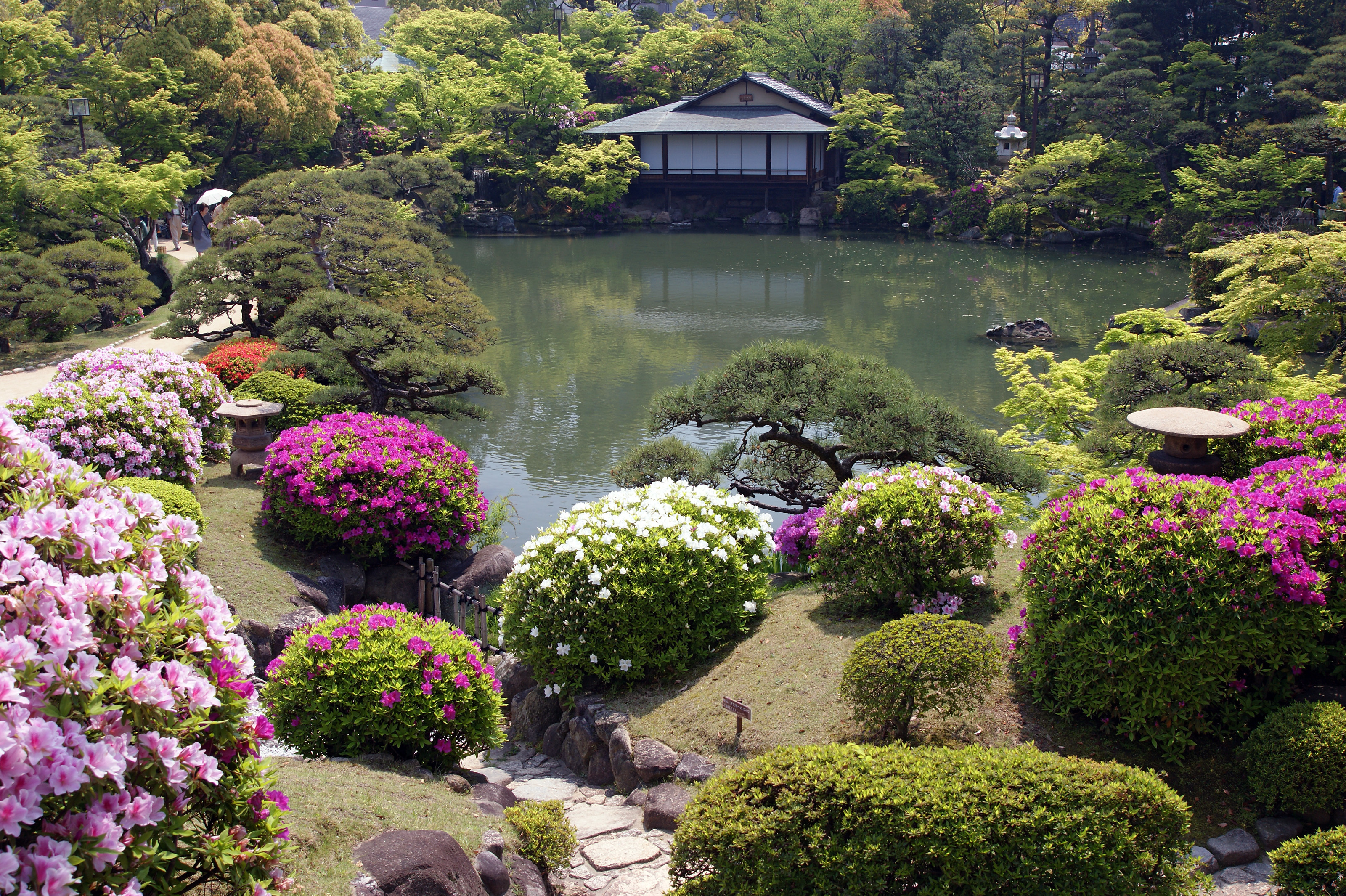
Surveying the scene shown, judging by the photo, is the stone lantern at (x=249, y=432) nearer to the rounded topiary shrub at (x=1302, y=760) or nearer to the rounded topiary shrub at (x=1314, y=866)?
the rounded topiary shrub at (x=1302, y=760)

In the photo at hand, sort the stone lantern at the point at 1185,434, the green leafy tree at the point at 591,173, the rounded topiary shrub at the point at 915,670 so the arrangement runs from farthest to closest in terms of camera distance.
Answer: the green leafy tree at the point at 591,173
the stone lantern at the point at 1185,434
the rounded topiary shrub at the point at 915,670

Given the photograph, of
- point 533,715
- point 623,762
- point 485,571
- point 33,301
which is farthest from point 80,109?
point 623,762

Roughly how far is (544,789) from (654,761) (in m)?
0.72

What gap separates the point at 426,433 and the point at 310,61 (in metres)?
24.1

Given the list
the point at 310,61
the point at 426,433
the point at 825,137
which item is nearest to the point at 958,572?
the point at 426,433

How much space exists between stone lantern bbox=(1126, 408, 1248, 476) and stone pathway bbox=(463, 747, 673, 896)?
3717mm

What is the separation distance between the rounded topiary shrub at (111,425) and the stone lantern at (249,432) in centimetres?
78

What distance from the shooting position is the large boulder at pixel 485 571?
27.6ft

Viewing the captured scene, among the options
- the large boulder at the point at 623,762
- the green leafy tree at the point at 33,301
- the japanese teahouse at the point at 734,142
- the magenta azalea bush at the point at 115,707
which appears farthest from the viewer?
the japanese teahouse at the point at 734,142

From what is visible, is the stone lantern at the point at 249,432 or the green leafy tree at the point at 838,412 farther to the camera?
the stone lantern at the point at 249,432

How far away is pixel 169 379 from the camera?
30.1 feet

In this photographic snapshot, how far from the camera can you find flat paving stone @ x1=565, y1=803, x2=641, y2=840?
193 inches

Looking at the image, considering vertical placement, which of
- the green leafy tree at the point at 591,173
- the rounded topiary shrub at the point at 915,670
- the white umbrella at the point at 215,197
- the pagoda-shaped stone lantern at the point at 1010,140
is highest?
the pagoda-shaped stone lantern at the point at 1010,140

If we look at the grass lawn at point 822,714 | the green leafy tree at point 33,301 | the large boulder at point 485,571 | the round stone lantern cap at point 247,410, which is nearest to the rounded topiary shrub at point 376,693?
the grass lawn at point 822,714
